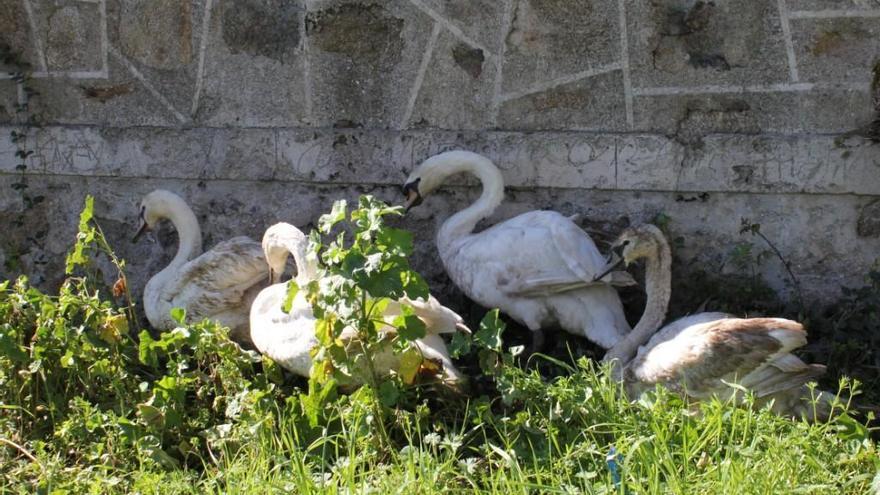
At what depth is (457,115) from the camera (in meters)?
5.48

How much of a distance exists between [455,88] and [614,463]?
7.77 ft

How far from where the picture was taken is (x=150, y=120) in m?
5.94

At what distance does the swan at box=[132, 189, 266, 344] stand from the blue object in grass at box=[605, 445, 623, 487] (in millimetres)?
2115

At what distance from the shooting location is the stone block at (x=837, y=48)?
495cm

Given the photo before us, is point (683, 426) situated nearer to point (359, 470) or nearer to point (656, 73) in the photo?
point (359, 470)

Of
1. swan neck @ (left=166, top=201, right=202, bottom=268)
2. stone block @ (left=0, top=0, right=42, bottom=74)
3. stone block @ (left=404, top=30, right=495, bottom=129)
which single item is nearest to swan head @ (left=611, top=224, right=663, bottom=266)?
stone block @ (left=404, top=30, right=495, bottom=129)

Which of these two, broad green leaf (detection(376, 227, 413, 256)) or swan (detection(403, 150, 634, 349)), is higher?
broad green leaf (detection(376, 227, 413, 256))

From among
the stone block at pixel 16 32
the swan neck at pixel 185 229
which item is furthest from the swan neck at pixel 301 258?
the stone block at pixel 16 32

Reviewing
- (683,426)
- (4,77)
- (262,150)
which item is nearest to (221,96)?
(262,150)

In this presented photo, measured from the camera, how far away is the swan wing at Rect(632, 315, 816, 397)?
162 inches

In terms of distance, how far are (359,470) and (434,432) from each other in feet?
1.10

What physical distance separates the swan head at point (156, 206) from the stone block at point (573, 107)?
5.18 feet

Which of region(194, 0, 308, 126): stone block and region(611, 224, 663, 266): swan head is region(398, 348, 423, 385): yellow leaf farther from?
region(194, 0, 308, 126): stone block

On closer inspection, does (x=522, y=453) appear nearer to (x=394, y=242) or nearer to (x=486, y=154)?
(x=394, y=242)
